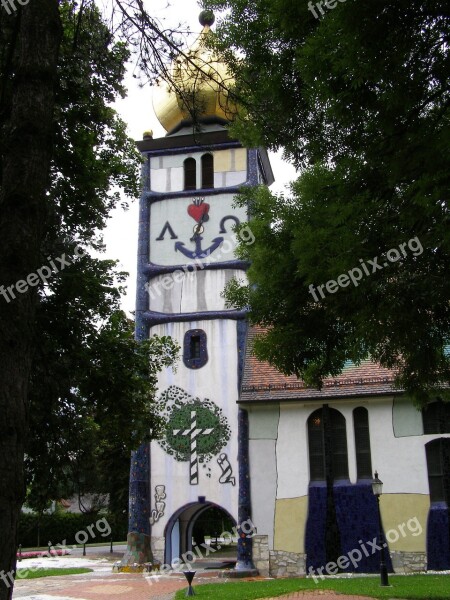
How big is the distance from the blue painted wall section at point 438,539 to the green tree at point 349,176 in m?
8.95

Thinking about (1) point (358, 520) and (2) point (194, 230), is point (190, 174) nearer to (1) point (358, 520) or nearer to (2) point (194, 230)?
(2) point (194, 230)

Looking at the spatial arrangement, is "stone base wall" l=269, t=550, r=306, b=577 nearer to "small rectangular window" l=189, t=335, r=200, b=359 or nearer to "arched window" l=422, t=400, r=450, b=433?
"arched window" l=422, t=400, r=450, b=433

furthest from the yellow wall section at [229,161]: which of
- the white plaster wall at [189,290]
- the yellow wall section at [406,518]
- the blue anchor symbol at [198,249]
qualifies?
the yellow wall section at [406,518]

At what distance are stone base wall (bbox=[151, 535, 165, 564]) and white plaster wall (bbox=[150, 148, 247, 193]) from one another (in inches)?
476

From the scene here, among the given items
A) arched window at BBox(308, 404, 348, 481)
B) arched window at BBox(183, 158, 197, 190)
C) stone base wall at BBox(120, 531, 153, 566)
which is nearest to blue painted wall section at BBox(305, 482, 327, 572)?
arched window at BBox(308, 404, 348, 481)

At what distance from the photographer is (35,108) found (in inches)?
219

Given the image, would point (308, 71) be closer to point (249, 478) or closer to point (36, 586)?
point (249, 478)

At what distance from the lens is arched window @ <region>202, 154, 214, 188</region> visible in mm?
24781

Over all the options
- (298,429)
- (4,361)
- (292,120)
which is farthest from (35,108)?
(298,429)

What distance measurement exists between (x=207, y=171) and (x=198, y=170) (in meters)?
0.36

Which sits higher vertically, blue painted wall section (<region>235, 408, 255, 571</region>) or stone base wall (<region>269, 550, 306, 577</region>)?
blue painted wall section (<region>235, 408, 255, 571</region>)

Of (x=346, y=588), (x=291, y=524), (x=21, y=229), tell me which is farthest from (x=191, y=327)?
(x=21, y=229)

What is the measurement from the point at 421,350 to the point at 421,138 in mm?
4389

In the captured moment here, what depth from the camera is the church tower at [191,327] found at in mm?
20734
